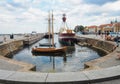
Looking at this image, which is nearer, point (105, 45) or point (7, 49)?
point (105, 45)

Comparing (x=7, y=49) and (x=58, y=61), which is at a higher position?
(x=7, y=49)

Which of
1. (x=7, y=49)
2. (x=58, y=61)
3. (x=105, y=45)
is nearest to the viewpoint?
(x=58, y=61)

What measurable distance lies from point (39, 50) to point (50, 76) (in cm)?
2489

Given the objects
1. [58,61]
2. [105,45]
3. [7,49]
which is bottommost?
[58,61]

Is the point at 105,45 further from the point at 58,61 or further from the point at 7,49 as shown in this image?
the point at 7,49

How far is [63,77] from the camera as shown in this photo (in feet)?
24.3

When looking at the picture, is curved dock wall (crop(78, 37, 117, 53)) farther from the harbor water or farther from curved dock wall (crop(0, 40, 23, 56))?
curved dock wall (crop(0, 40, 23, 56))

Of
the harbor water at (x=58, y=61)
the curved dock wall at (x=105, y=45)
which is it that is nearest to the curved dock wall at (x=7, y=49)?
the harbor water at (x=58, y=61)

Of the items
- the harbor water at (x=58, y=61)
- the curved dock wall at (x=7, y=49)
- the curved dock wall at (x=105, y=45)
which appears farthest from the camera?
the curved dock wall at (x=7, y=49)

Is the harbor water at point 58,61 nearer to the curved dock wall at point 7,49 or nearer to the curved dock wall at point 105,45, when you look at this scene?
the curved dock wall at point 105,45

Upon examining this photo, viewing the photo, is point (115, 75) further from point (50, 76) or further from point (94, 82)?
point (50, 76)

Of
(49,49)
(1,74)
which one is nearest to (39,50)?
(49,49)

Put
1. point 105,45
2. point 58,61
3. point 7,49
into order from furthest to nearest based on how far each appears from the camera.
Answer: point 7,49
point 105,45
point 58,61

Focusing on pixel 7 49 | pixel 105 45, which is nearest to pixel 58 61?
pixel 105 45
